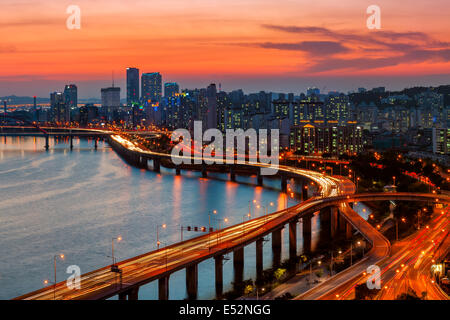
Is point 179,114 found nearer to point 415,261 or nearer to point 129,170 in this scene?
point 129,170

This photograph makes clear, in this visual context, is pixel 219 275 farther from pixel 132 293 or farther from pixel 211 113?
pixel 211 113

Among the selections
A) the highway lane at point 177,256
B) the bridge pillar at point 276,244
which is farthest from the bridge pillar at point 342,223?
the bridge pillar at point 276,244

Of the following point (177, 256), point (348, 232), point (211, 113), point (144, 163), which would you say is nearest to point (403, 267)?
point (177, 256)

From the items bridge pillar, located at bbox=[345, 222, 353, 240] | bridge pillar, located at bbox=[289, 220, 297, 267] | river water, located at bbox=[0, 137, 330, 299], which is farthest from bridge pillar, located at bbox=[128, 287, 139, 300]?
bridge pillar, located at bbox=[345, 222, 353, 240]

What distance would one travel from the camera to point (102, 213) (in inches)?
864

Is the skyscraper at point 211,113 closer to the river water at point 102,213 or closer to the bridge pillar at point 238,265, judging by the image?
the river water at point 102,213

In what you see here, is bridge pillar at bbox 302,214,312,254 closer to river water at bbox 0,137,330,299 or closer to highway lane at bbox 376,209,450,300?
river water at bbox 0,137,330,299

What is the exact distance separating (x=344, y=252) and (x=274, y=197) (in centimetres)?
1069

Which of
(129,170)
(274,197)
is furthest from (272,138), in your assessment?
(274,197)

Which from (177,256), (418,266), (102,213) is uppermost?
(177,256)

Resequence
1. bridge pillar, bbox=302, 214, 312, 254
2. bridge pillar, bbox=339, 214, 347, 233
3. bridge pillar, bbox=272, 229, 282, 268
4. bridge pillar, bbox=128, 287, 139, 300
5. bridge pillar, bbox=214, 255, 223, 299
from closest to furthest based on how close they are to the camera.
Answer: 1. bridge pillar, bbox=128, 287, 139, 300
2. bridge pillar, bbox=214, 255, 223, 299
3. bridge pillar, bbox=272, 229, 282, 268
4. bridge pillar, bbox=302, 214, 312, 254
5. bridge pillar, bbox=339, 214, 347, 233

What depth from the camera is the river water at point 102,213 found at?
46.1 ft

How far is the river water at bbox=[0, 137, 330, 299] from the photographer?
46.1 feet

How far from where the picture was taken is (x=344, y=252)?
1549 centimetres
